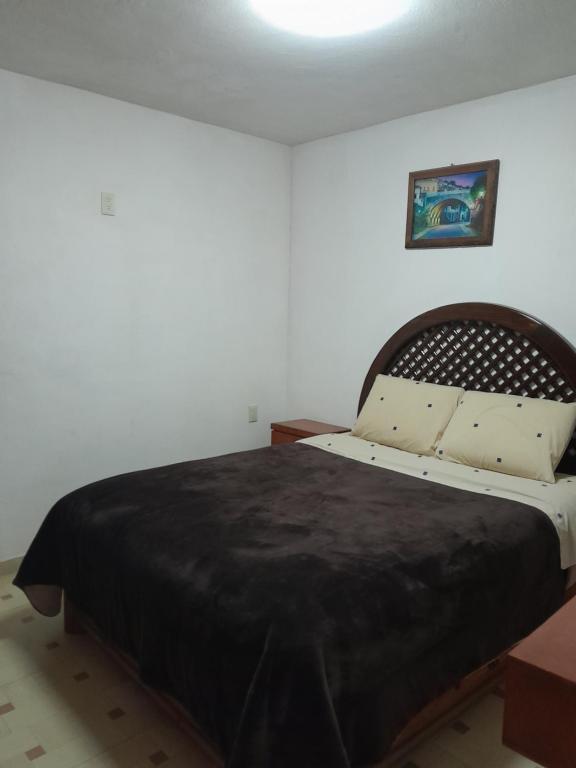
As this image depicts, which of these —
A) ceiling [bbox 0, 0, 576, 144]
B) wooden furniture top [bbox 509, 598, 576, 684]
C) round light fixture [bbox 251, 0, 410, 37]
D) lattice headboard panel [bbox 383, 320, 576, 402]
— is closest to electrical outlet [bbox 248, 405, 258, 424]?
lattice headboard panel [bbox 383, 320, 576, 402]

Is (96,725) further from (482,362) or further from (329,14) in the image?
(329,14)

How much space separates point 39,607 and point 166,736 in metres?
0.79

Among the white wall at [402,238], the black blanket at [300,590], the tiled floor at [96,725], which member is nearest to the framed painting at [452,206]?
the white wall at [402,238]

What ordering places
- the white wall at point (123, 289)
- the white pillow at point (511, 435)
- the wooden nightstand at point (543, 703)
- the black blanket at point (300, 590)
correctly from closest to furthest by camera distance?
the wooden nightstand at point (543, 703), the black blanket at point (300, 590), the white pillow at point (511, 435), the white wall at point (123, 289)

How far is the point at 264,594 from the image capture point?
1482 mm

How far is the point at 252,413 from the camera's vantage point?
150 inches

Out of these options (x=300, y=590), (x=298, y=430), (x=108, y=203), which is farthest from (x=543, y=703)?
(x=108, y=203)

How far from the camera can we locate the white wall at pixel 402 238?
2.65 m

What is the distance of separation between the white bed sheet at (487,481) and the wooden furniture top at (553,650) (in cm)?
102

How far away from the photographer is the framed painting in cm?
287

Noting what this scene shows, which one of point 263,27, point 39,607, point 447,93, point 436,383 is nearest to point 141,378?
point 39,607

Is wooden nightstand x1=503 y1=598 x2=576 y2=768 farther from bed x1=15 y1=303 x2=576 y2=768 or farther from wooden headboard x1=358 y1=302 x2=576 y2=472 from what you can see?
wooden headboard x1=358 y1=302 x2=576 y2=472

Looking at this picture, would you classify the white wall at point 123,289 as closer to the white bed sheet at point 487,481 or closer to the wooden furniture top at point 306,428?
the wooden furniture top at point 306,428

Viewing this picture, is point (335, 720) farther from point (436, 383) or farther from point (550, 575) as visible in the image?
point (436, 383)
